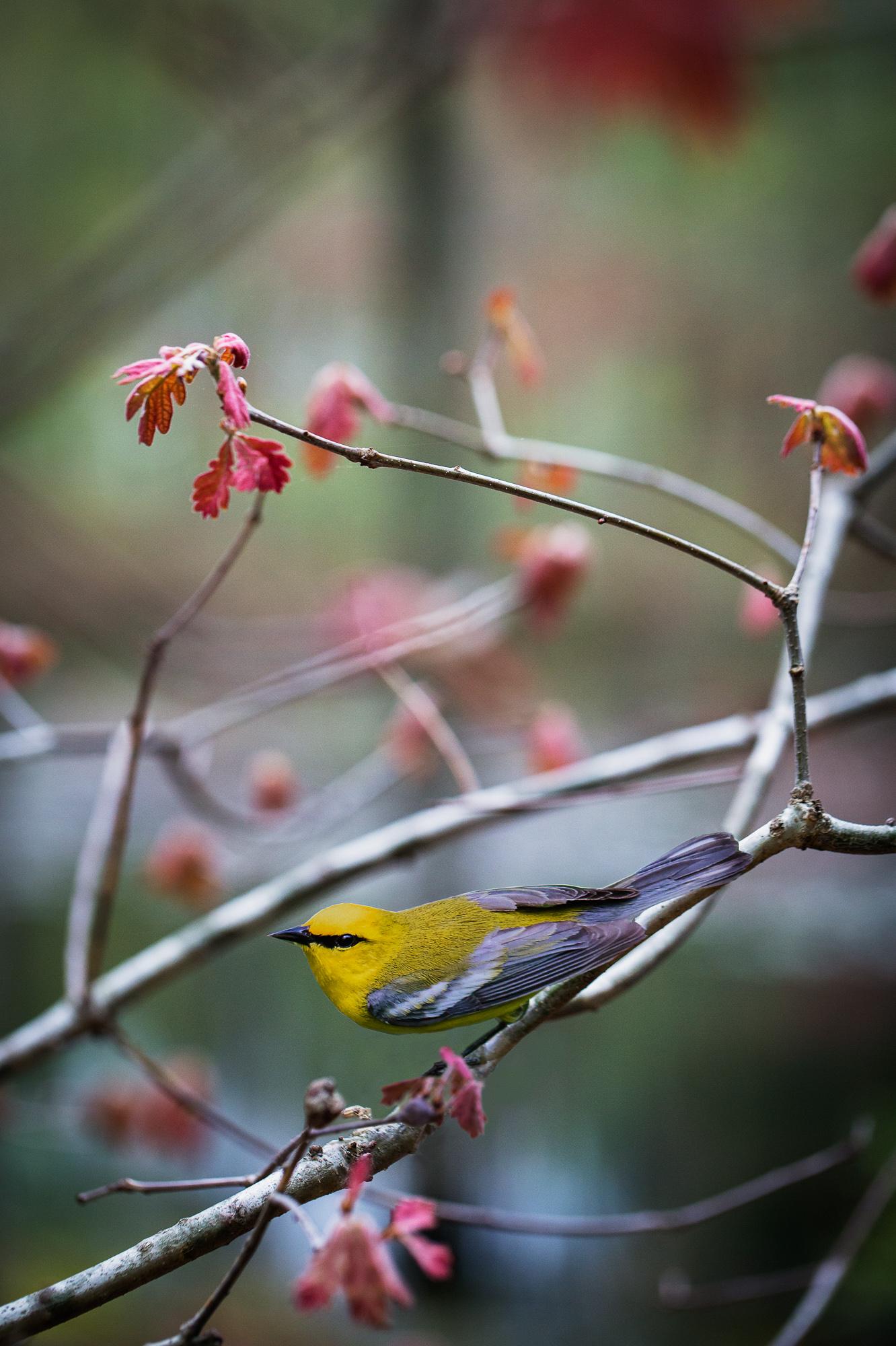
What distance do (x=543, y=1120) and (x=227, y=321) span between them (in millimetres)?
1105

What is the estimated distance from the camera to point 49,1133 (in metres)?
1.09

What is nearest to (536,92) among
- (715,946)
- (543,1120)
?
(715,946)

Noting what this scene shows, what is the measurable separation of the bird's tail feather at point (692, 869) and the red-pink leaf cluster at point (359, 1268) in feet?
0.26

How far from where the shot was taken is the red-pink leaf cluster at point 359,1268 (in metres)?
0.17

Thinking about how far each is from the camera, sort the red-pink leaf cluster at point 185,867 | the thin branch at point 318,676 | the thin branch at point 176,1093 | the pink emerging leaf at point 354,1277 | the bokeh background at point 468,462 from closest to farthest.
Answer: the pink emerging leaf at point 354,1277 < the thin branch at point 176,1093 < the thin branch at point 318,676 < the red-pink leaf cluster at point 185,867 < the bokeh background at point 468,462

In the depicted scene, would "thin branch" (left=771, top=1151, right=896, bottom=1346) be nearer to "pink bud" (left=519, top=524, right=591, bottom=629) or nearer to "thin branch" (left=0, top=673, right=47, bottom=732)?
"pink bud" (left=519, top=524, right=591, bottom=629)

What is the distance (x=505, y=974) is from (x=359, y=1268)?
0.21 ft

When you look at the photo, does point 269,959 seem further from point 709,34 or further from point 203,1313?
point 709,34

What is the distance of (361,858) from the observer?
503 millimetres

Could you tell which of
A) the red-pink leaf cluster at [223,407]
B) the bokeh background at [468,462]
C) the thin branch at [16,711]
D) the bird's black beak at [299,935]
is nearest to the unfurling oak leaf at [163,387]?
the red-pink leaf cluster at [223,407]

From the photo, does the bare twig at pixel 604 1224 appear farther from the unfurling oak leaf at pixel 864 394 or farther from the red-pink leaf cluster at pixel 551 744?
the unfurling oak leaf at pixel 864 394

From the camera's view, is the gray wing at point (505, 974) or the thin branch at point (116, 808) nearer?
the gray wing at point (505, 974)

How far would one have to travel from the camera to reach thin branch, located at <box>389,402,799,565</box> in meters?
0.44

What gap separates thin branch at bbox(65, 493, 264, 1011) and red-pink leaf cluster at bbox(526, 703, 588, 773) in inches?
10.9
